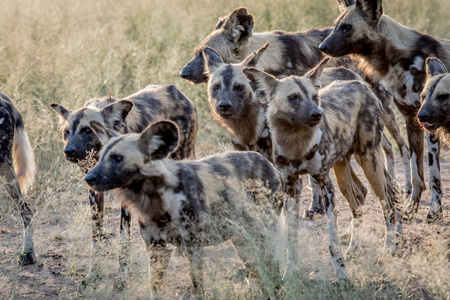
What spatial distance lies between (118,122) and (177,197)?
52.6 inches

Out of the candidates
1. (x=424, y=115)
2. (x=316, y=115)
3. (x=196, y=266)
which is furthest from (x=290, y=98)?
(x=196, y=266)

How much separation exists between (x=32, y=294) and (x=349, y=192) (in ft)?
7.11

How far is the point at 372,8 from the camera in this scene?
4.82 meters

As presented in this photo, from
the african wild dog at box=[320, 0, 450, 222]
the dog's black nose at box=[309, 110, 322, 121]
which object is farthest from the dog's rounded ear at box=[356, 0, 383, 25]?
the dog's black nose at box=[309, 110, 322, 121]

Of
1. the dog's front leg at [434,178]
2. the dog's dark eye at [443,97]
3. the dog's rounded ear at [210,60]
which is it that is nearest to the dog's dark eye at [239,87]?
the dog's rounded ear at [210,60]

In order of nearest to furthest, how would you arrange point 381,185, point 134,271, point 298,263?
point 298,263 < point 134,271 < point 381,185

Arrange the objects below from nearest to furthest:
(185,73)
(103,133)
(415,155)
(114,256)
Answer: (103,133)
(114,256)
(415,155)
(185,73)

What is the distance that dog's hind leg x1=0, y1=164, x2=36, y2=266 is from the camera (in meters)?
4.05

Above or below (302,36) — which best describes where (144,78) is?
below

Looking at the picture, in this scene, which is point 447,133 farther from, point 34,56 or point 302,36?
point 34,56

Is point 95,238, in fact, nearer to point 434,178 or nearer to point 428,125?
point 428,125

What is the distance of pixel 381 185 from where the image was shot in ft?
13.9

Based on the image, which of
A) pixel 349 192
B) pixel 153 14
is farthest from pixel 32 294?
A: pixel 153 14

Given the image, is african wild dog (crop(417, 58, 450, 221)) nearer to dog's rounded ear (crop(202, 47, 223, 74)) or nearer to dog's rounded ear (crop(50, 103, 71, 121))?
dog's rounded ear (crop(202, 47, 223, 74))
